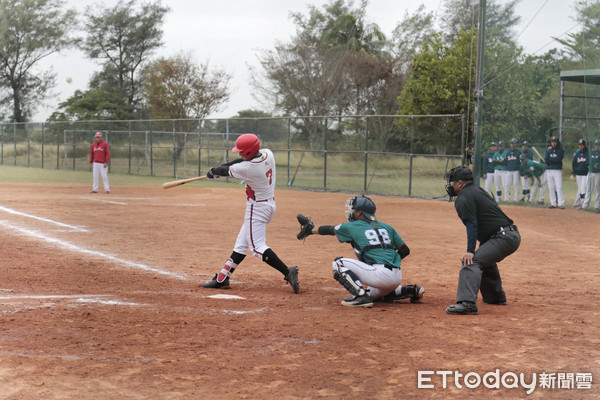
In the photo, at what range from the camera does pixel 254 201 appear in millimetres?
8078

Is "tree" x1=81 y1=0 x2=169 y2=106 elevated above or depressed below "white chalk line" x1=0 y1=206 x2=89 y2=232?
above

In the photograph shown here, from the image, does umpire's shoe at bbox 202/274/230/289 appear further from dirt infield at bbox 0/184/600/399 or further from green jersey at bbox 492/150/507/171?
green jersey at bbox 492/150/507/171

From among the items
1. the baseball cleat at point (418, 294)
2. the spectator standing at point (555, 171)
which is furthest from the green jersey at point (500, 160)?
the baseball cleat at point (418, 294)

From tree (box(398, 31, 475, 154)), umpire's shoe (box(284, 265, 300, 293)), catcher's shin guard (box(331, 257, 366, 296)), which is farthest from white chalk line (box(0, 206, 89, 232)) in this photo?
tree (box(398, 31, 475, 154))

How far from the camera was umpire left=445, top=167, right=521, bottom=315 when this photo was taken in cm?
691

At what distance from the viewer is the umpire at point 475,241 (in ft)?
22.7

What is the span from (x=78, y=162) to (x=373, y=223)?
126 ft

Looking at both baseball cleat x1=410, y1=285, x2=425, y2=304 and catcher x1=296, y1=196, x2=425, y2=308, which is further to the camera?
baseball cleat x1=410, y1=285, x2=425, y2=304

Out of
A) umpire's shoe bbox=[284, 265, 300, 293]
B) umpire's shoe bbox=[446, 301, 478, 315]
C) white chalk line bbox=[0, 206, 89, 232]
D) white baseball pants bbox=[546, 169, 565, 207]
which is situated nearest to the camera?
umpire's shoe bbox=[446, 301, 478, 315]

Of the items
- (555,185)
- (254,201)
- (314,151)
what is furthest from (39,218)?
(555,185)

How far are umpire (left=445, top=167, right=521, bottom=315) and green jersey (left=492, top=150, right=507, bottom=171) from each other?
16.0 metres

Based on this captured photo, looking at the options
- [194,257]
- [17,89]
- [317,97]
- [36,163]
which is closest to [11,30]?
[17,89]

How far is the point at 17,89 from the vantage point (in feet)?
204

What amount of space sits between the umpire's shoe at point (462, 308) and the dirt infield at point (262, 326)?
0.42ft
